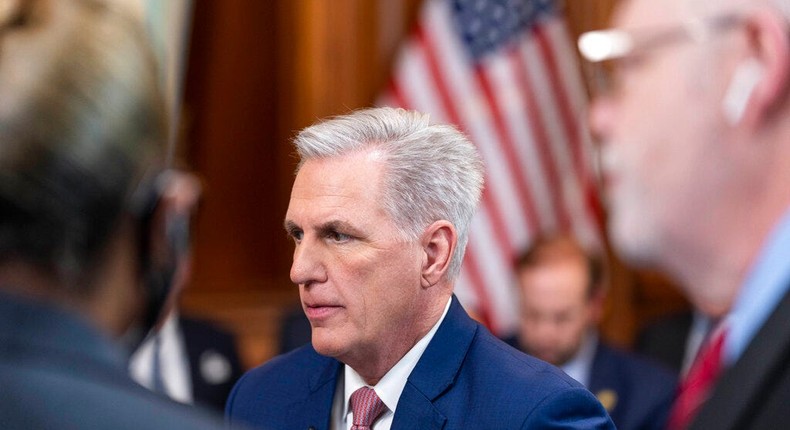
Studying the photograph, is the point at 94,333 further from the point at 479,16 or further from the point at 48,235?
the point at 479,16

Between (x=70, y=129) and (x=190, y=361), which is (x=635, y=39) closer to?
(x=70, y=129)

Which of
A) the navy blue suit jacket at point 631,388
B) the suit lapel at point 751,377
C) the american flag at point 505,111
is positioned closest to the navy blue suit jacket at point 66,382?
the suit lapel at point 751,377

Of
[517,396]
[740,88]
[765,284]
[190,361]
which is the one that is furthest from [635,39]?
[190,361]

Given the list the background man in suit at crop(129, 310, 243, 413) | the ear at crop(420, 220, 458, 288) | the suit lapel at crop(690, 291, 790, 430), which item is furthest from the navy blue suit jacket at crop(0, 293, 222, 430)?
the background man in suit at crop(129, 310, 243, 413)

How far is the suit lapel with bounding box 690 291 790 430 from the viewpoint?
1.14 metres

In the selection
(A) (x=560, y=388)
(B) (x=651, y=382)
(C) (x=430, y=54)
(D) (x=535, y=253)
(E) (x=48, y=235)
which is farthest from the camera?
(C) (x=430, y=54)

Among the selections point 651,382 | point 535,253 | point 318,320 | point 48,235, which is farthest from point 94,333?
point 535,253

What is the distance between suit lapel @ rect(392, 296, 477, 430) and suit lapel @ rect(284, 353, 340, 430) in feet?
0.63

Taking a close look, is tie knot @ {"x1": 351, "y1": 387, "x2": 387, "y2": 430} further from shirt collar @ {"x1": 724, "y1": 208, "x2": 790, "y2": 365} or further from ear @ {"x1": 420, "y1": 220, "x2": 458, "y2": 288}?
shirt collar @ {"x1": 724, "y1": 208, "x2": 790, "y2": 365}

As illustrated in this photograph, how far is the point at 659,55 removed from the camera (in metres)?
1.28

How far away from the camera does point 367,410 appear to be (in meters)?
2.44

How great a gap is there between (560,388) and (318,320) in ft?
1.64

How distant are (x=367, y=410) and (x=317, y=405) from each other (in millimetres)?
149

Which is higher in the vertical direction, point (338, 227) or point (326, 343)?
point (338, 227)
